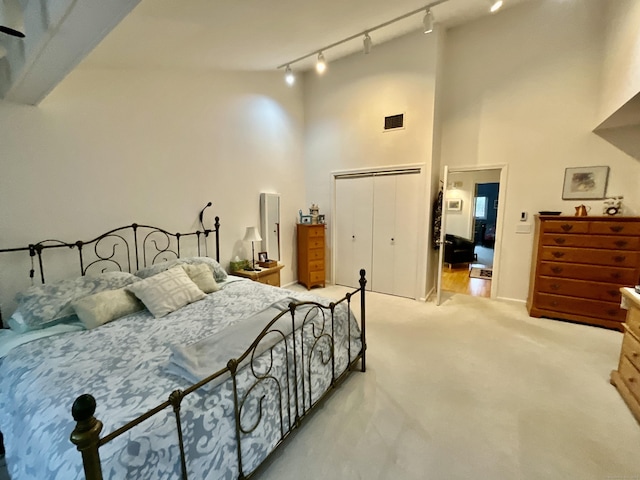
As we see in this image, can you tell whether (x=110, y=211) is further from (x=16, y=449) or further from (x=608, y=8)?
(x=608, y=8)

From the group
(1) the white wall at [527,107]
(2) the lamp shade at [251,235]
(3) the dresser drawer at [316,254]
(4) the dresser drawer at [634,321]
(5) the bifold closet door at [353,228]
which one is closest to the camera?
(4) the dresser drawer at [634,321]

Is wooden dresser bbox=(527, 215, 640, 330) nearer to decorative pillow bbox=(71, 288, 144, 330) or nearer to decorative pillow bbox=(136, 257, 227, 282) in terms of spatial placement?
decorative pillow bbox=(136, 257, 227, 282)

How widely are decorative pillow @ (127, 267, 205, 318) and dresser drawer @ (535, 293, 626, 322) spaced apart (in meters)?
3.95

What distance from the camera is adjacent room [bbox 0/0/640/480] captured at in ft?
5.20

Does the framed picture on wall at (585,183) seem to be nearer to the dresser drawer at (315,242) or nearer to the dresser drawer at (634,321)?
the dresser drawer at (634,321)

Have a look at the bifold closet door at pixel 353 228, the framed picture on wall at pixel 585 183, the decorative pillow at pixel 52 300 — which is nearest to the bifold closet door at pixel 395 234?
the bifold closet door at pixel 353 228

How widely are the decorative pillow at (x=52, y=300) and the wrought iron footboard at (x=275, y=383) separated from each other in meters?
1.44

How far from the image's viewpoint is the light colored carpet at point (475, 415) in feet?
5.10

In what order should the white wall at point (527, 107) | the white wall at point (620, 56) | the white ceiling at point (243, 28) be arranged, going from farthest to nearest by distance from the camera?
the white wall at point (527, 107) < the white wall at point (620, 56) < the white ceiling at point (243, 28)

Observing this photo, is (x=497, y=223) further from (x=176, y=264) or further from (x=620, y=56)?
(x=176, y=264)

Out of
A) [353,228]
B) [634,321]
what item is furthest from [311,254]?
[634,321]

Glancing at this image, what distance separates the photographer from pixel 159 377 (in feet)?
4.49

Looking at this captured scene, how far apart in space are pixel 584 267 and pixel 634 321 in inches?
54.3

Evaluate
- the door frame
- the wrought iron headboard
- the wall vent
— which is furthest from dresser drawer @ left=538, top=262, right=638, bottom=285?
the wrought iron headboard
